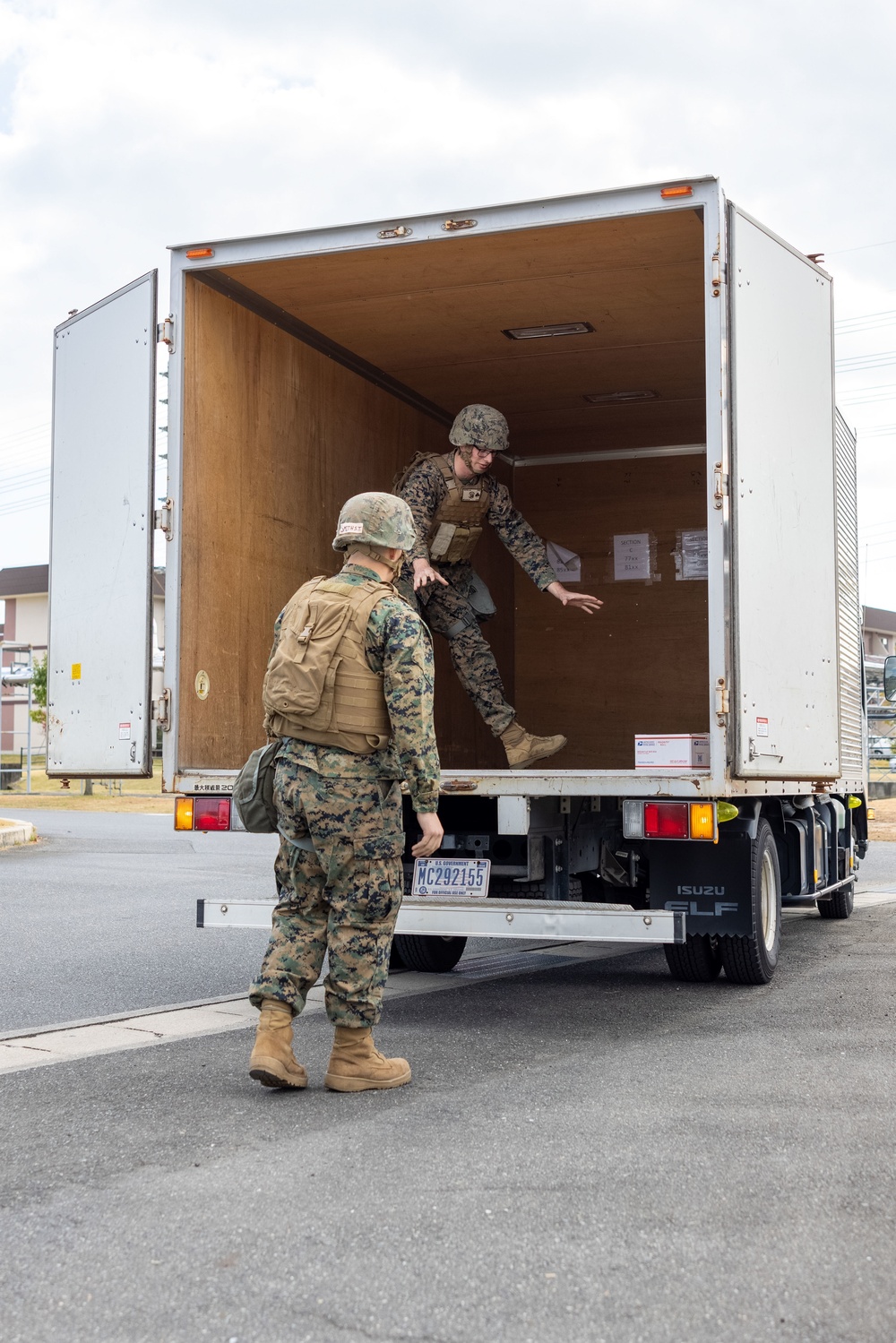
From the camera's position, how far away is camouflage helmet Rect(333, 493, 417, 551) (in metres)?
4.77

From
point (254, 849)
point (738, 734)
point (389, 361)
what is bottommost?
point (254, 849)

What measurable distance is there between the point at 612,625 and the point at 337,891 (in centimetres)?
651

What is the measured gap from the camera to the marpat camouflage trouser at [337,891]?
455 centimetres

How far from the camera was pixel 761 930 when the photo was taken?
21.2 ft

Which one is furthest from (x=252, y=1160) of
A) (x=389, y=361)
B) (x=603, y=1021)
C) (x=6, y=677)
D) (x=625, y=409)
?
(x=6, y=677)

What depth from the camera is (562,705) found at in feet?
35.6

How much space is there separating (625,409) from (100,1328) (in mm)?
8050

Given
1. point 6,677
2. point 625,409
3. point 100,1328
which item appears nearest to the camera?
point 100,1328

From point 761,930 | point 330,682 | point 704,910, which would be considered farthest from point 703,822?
point 330,682

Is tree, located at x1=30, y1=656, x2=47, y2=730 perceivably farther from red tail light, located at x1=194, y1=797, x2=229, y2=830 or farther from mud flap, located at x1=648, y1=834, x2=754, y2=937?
mud flap, located at x1=648, y1=834, x2=754, y2=937

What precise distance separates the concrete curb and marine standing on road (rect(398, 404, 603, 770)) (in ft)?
31.2

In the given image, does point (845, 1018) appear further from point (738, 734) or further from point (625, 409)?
point (625, 409)

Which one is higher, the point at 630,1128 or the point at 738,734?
the point at 738,734

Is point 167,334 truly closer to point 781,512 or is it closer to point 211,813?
point 211,813
